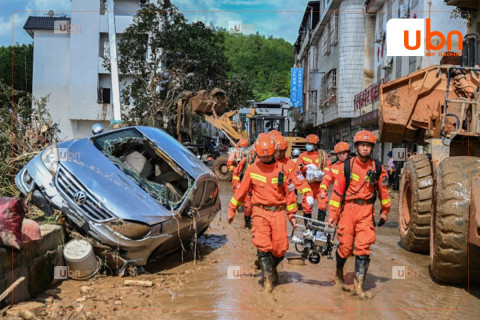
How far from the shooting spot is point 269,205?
19.6 ft

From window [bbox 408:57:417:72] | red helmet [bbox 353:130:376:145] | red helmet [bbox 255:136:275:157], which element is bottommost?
red helmet [bbox 255:136:275:157]

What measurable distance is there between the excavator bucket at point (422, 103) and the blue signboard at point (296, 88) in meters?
30.0

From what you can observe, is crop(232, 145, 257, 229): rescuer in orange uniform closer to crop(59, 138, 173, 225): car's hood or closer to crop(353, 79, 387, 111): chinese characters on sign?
crop(59, 138, 173, 225): car's hood

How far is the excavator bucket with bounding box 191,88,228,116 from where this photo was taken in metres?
21.5

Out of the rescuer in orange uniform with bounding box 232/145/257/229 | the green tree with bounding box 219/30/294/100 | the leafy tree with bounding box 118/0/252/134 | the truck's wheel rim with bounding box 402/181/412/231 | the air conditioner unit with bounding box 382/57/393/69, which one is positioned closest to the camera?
the truck's wheel rim with bounding box 402/181/412/231

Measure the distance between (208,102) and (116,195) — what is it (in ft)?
51.6

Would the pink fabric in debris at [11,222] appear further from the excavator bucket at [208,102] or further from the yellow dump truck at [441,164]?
the excavator bucket at [208,102]

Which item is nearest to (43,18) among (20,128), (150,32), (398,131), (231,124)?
(150,32)

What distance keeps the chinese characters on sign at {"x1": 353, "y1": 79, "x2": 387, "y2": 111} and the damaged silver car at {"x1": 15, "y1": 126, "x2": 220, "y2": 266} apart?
550 inches

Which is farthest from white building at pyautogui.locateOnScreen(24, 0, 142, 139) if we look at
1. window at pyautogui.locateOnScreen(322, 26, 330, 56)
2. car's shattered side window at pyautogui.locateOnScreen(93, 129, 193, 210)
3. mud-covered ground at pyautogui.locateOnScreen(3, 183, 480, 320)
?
mud-covered ground at pyautogui.locateOnScreen(3, 183, 480, 320)

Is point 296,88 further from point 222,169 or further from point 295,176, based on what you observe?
point 295,176

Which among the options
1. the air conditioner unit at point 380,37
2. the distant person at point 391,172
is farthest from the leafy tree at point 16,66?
the distant person at point 391,172

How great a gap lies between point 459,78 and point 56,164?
5.48 meters

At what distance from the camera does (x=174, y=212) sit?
251 inches
